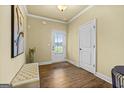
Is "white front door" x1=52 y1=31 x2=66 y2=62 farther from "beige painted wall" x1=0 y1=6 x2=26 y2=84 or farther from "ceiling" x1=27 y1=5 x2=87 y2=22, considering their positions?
"beige painted wall" x1=0 y1=6 x2=26 y2=84

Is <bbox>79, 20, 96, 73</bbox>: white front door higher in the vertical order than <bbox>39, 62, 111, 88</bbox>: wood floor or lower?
higher

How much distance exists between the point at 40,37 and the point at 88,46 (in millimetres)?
2578

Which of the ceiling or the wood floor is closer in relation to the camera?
the wood floor

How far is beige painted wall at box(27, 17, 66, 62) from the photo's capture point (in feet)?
17.8

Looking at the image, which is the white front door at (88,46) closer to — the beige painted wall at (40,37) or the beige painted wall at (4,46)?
the beige painted wall at (40,37)

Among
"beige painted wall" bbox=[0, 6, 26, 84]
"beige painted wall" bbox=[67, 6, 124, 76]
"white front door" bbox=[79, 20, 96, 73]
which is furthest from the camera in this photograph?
"white front door" bbox=[79, 20, 96, 73]

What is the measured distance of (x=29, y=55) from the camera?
16.4ft

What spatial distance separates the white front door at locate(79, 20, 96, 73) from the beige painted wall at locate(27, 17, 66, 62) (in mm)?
1852

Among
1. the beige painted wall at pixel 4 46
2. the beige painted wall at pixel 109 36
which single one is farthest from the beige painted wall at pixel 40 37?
the beige painted wall at pixel 4 46

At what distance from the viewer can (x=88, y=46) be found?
440 centimetres

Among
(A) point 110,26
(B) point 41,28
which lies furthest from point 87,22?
(B) point 41,28

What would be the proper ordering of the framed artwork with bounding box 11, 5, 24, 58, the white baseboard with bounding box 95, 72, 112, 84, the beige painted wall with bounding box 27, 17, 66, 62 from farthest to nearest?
the beige painted wall with bounding box 27, 17, 66, 62 < the white baseboard with bounding box 95, 72, 112, 84 < the framed artwork with bounding box 11, 5, 24, 58

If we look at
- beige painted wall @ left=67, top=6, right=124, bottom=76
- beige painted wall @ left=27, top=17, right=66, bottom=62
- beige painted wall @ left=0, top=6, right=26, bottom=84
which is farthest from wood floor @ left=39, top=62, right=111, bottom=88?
beige painted wall @ left=27, top=17, right=66, bottom=62
